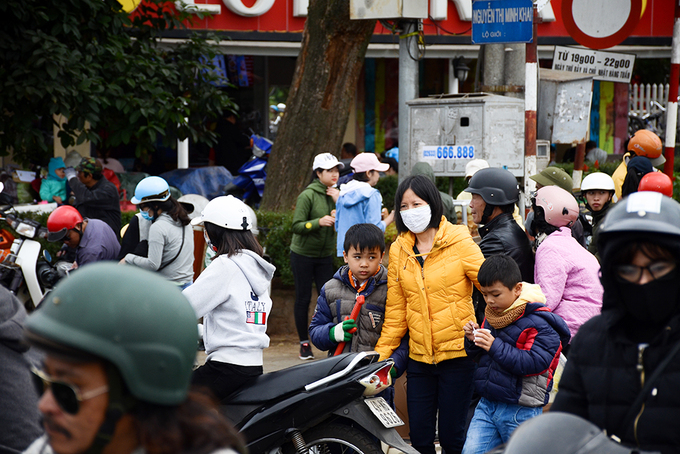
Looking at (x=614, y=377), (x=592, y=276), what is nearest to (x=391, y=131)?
(x=592, y=276)

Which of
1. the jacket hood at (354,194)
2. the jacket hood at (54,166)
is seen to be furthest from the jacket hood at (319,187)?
the jacket hood at (54,166)

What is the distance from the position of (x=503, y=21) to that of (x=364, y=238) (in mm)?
3052

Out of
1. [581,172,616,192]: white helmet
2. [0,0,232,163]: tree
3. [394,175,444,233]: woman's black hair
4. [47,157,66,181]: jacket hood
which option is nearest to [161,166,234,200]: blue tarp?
[47,157,66,181]: jacket hood

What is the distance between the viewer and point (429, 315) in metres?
4.04

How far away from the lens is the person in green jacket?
22.4 feet

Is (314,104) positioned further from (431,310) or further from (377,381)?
(377,381)

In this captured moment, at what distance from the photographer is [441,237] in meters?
4.07

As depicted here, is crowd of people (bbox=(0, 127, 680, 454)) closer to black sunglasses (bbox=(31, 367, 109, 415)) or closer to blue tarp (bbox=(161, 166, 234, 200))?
black sunglasses (bbox=(31, 367, 109, 415))

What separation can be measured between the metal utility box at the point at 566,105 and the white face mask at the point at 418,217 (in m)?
3.66

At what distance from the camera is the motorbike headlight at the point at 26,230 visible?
293 inches

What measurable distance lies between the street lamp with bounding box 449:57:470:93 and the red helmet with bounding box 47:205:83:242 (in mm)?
8922

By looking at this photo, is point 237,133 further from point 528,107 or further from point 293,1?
point 528,107

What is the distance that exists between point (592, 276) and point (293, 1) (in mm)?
9343

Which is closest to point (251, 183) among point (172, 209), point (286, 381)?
point (172, 209)
